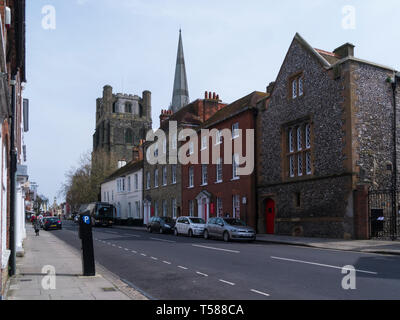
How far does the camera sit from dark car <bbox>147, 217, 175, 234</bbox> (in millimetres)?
33900

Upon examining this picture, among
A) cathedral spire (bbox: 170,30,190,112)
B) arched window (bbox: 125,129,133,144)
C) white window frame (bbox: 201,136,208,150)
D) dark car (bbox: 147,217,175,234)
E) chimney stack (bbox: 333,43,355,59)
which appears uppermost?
cathedral spire (bbox: 170,30,190,112)

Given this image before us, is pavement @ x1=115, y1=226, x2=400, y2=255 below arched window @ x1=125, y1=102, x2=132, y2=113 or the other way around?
below

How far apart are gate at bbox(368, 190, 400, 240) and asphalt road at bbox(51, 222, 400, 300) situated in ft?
21.9

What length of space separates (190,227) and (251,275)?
60.4ft

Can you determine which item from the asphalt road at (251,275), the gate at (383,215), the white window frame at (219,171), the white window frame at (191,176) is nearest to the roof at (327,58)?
the gate at (383,215)

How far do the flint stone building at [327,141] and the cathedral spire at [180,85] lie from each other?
2714 inches

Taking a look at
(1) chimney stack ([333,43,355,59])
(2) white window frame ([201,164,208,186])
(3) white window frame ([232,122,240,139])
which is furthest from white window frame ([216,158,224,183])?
(1) chimney stack ([333,43,355,59])

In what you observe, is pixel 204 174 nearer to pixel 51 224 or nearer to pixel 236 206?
pixel 236 206

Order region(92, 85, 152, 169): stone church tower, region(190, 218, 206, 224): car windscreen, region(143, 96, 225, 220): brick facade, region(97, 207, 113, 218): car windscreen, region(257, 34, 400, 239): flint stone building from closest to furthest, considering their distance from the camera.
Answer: region(257, 34, 400, 239): flint stone building, region(190, 218, 206, 224): car windscreen, region(143, 96, 225, 220): brick facade, region(97, 207, 113, 218): car windscreen, region(92, 85, 152, 169): stone church tower

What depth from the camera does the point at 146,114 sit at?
330 feet

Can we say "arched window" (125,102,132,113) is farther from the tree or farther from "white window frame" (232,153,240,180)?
"white window frame" (232,153,240,180)

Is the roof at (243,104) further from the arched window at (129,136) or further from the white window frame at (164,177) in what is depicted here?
the arched window at (129,136)

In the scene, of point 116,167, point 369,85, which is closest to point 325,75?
point 369,85

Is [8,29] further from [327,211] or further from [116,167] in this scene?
[116,167]
